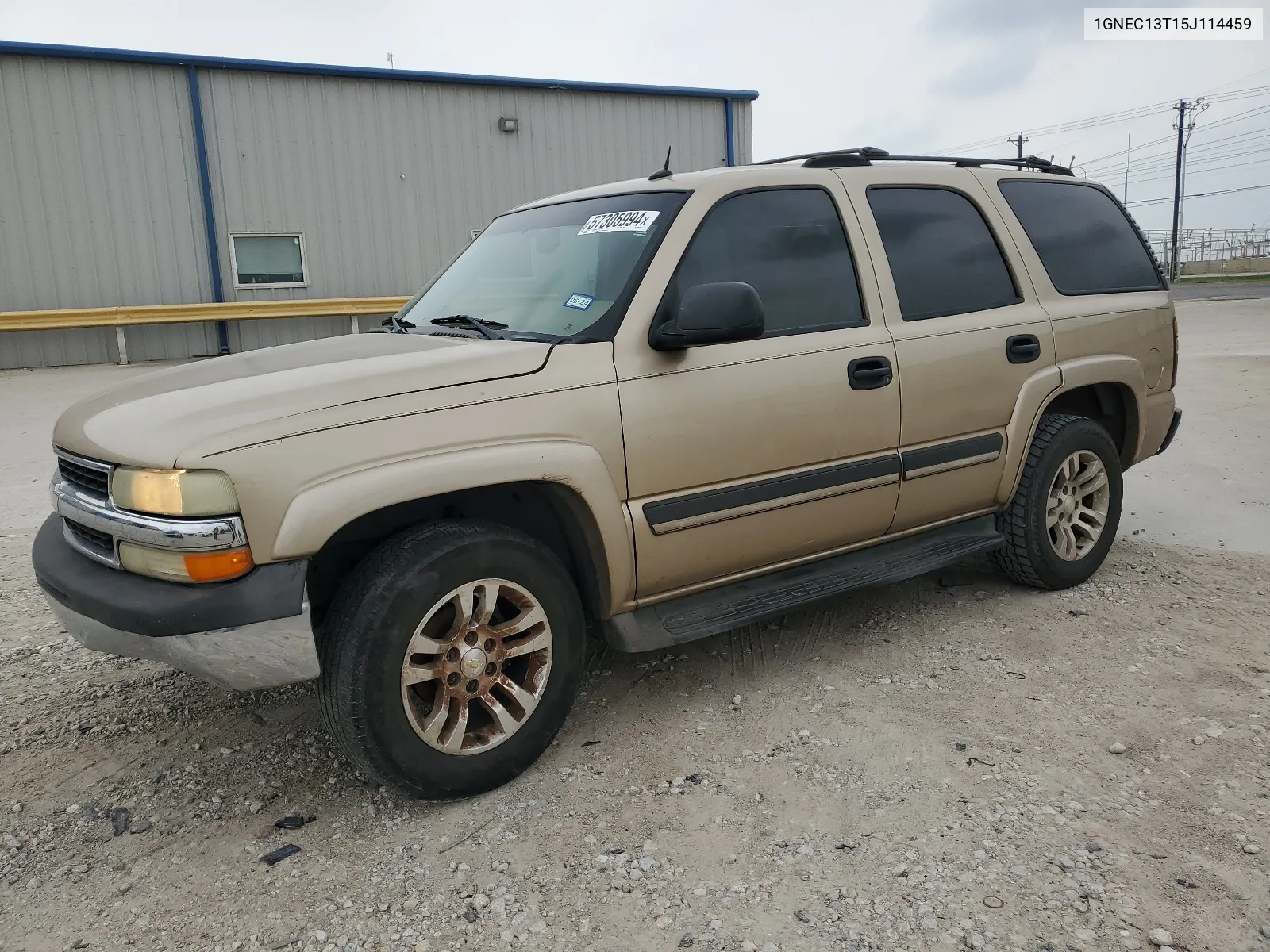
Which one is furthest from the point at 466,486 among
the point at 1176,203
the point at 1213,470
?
the point at 1176,203

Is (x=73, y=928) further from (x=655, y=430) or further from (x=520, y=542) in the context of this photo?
(x=655, y=430)

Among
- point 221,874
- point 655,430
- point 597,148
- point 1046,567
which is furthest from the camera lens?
point 597,148

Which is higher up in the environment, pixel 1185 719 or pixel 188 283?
pixel 188 283

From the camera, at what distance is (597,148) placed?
55.3 ft

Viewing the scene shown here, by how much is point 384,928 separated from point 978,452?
2.88 meters

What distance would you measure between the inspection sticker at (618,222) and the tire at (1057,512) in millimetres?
2072

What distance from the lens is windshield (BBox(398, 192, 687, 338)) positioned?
10.4ft

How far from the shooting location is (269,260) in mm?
15195

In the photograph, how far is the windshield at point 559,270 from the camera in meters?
3.16

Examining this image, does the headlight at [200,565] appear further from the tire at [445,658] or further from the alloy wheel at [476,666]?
the alloy wheel at [476,666]

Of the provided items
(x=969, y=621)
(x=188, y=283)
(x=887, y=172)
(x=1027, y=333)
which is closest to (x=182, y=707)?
(x=969, y=621)

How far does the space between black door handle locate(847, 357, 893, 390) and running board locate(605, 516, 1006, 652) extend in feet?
2.24

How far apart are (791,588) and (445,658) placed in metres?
1.35

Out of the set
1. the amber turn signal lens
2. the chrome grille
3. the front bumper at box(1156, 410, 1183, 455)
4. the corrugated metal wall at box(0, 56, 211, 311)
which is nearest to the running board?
the amber turn signal lens
